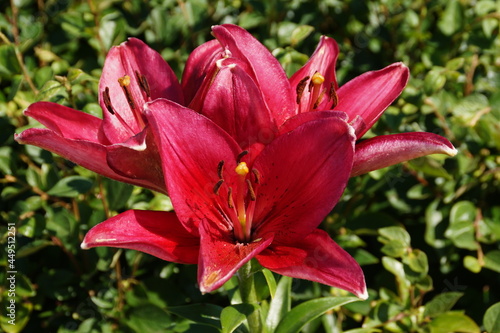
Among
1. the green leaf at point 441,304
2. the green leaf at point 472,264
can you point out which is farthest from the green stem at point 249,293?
the green leaf at point 472,264

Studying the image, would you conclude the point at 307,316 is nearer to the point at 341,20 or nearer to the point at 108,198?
the point at 108,198

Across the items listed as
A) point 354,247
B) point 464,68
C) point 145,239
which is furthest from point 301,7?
point 145,239

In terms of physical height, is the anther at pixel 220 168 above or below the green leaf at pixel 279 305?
above

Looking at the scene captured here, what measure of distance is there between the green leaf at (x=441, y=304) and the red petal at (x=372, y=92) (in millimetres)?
618

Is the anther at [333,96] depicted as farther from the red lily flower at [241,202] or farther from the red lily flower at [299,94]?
the red lily flower at [241,202]

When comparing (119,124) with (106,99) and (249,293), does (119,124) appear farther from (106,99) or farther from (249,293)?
(249,293)

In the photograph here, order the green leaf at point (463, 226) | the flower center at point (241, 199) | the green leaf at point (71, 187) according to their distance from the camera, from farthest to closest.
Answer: the green leaf at point (463, 226) → the green leaf at point (71, 187) → the flower center at point (241, 199)

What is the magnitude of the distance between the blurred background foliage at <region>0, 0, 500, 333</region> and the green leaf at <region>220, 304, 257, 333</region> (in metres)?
0.09

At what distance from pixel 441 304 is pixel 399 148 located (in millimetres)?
664

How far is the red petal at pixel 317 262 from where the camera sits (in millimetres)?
896

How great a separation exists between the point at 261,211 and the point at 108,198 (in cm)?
51

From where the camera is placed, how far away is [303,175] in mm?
973

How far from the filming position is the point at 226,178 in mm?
1018

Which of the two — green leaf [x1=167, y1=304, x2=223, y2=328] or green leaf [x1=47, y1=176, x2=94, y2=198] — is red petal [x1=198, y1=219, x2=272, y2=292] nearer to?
green leaf [x1=167, y1=304, x2=223, y2=328]
